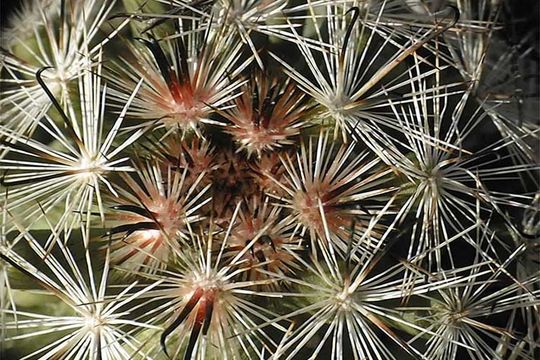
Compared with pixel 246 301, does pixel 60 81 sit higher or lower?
higher

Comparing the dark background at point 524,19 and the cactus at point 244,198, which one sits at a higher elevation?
the dark background at point 524,19

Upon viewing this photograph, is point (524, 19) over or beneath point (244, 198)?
over

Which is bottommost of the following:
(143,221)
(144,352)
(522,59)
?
(144,352)

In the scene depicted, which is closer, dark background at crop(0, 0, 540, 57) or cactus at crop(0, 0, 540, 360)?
cactus at crop(0, 0, 540, 360)

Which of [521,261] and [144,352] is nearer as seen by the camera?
[144,352]

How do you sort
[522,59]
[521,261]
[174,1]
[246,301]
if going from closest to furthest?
[246,301] < [174,1] < [521,261] < [522,59]

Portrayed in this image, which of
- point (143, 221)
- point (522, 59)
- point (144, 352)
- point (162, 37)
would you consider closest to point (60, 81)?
point (162, 37)

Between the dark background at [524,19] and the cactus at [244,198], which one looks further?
the dark background at [524,19]

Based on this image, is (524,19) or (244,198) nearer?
(244,198)

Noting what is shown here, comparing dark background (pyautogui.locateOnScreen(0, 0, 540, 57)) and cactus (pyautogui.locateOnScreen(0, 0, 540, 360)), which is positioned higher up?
dark background (pyautogui.locateOnScreen(0, 0, 540, 57))

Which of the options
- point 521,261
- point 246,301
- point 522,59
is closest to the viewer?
point 246,301

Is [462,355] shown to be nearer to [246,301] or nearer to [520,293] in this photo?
[520,293]
